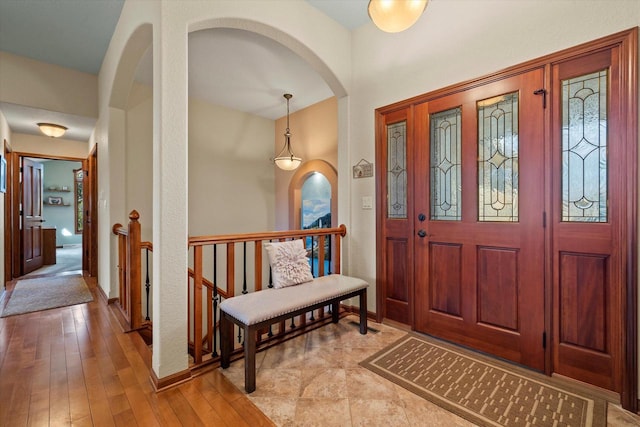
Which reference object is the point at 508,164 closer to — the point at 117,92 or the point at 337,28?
the point at 337,28

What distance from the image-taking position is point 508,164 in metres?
2.11

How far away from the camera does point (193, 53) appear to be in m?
3.21

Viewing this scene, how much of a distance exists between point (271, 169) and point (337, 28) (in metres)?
2.97

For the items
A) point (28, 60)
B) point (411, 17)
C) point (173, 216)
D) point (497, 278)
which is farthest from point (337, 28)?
point (28, 60)

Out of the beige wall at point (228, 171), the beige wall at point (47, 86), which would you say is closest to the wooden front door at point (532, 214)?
the beige wall at point (228, 171)

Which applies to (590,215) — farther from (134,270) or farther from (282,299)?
(134,270)

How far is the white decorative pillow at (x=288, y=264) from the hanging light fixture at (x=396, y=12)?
1744 millimetres

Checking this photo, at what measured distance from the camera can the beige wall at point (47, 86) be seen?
3.44 metres

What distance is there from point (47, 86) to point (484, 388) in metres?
5.51

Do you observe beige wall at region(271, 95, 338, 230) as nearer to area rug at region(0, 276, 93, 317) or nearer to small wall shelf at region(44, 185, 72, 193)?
area rug at region(0, 276, 93, 317)

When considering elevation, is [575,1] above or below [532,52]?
above

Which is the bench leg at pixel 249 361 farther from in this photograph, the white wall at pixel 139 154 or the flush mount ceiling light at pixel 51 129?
the flush mount ceiling light at pixel 51 129

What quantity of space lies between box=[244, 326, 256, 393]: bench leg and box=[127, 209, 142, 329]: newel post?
1523mm

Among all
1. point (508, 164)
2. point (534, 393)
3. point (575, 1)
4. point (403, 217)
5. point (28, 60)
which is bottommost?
point (534, 393)
